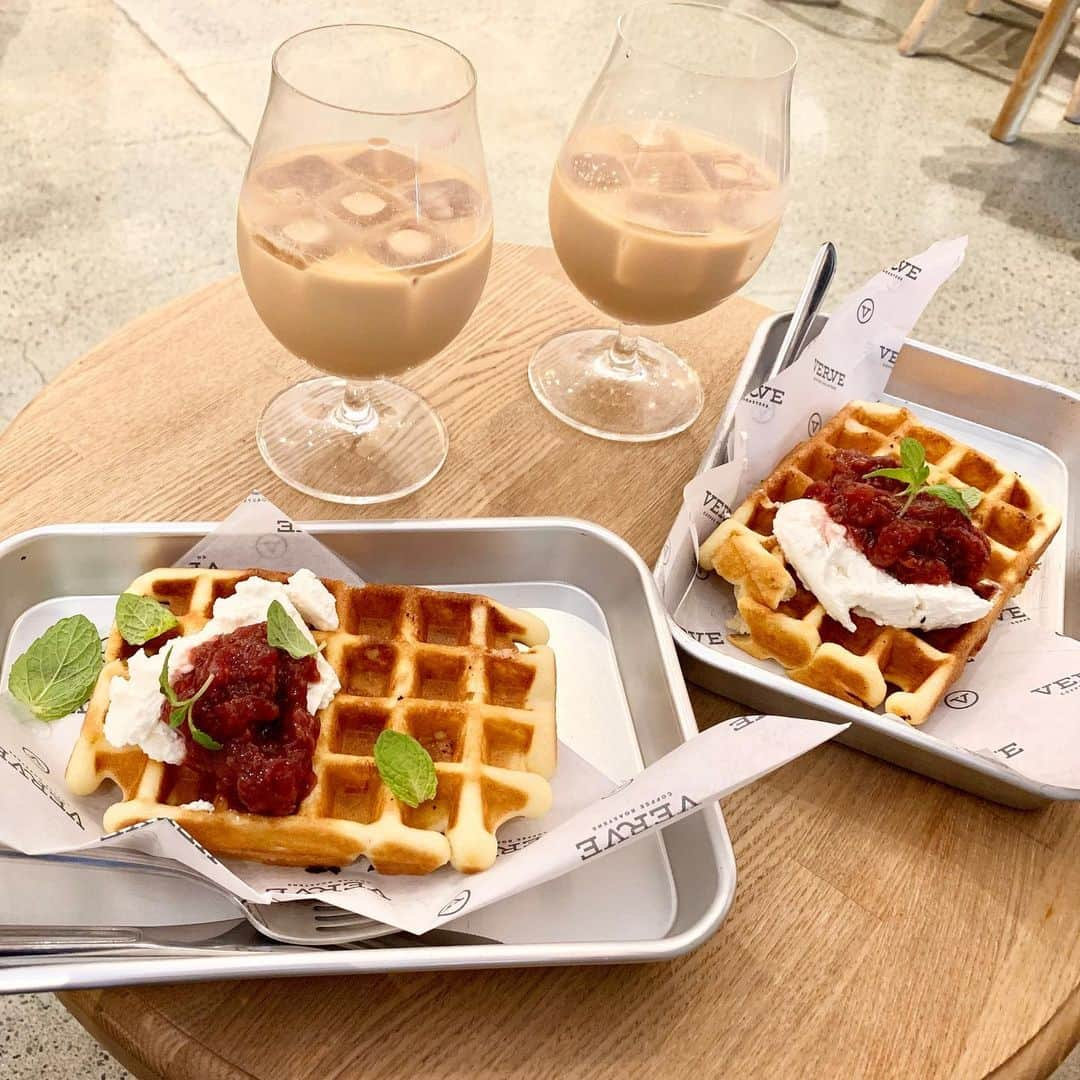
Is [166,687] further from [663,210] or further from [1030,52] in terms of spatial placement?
[1030,52]

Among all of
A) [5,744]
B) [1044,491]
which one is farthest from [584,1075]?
[1044,491]

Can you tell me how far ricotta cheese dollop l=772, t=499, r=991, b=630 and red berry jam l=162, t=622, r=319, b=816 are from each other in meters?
0.52

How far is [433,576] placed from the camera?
1.09 metres

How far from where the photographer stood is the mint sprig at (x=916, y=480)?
1114 mm

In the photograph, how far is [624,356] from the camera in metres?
1.36

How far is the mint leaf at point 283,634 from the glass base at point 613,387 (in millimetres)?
528

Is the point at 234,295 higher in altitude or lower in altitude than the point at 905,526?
lower

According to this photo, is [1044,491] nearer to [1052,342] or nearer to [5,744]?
[5,744]

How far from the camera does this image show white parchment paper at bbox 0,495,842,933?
0.73 m

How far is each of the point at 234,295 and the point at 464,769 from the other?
781mm

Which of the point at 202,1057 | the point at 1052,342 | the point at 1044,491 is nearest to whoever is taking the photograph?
the point at 202,1057

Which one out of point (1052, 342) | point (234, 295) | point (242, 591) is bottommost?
point (1052, 342)

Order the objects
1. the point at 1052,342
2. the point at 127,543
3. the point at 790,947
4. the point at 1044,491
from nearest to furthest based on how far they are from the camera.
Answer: the point at 790,947 < the point at 127,543 < the point at 1044,491 < the point at 1052,342

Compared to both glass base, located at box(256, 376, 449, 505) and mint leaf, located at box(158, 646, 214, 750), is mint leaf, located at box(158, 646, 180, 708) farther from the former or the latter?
glass base, located at box(256, 376, 449, 505)
